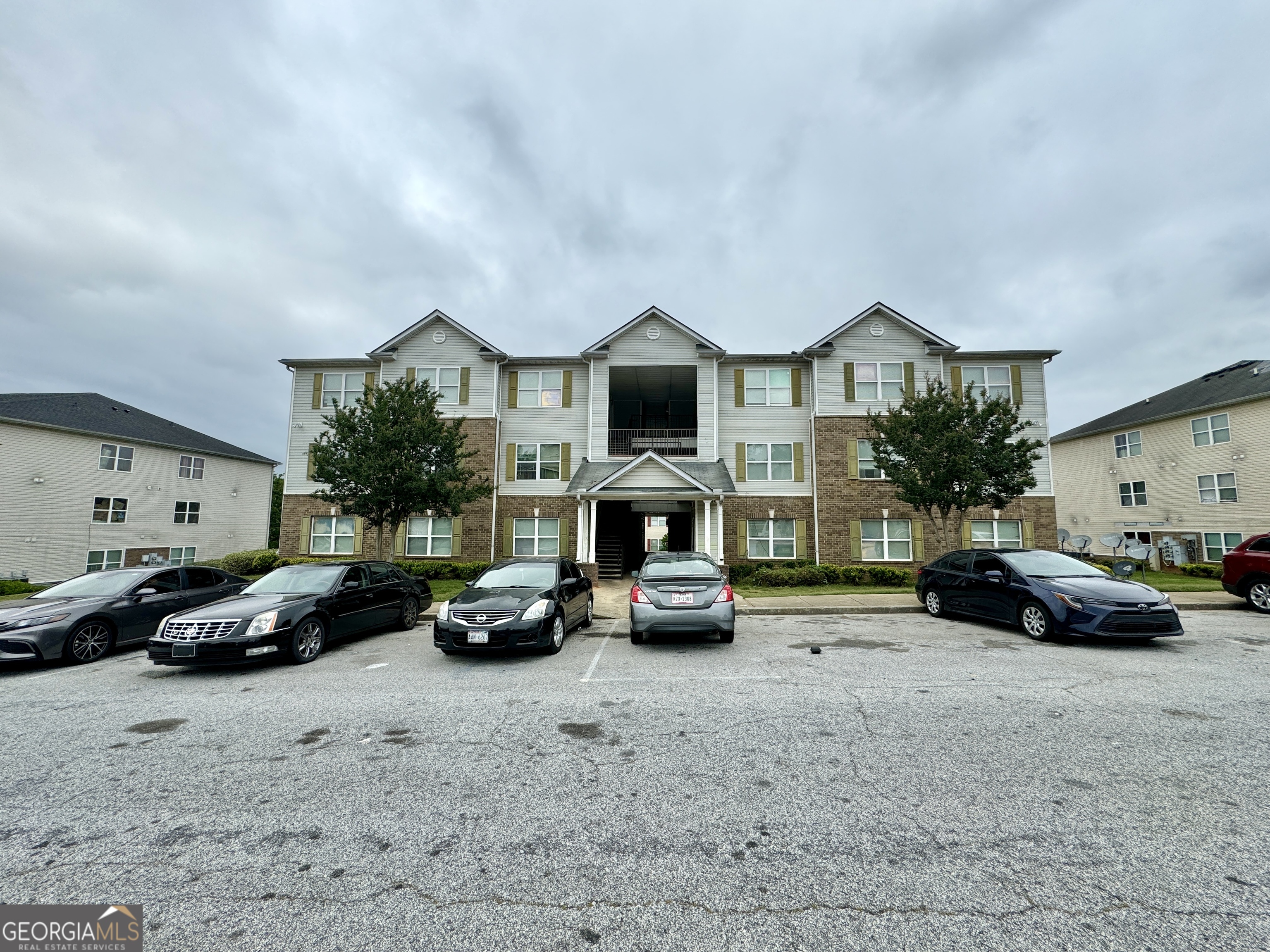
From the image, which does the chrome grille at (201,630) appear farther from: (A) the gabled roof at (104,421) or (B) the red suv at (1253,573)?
(A) the gabled roof at (104,421)

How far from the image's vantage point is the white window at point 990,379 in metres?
21.4

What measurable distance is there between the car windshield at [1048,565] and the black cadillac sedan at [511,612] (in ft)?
25.6

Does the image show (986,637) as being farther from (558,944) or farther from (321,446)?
(321,446)

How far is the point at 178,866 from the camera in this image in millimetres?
2936

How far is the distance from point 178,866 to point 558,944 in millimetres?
2167

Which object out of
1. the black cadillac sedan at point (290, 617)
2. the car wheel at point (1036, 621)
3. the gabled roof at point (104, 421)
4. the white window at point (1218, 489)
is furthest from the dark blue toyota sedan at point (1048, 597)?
the gabled roof at point (104, 421)

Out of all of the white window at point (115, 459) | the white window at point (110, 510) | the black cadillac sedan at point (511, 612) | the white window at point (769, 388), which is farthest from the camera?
the white window at point (115, 459)

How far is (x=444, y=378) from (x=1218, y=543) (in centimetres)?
3181

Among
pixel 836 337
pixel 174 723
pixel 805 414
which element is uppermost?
pixel 836 337

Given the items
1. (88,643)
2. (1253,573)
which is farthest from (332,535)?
(1253,573)

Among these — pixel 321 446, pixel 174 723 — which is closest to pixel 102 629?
pixel 174 723

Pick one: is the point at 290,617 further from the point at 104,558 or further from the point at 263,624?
the point at 104,558

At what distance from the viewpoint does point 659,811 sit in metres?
3.46

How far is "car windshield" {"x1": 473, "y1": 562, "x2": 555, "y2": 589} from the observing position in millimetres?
9180
